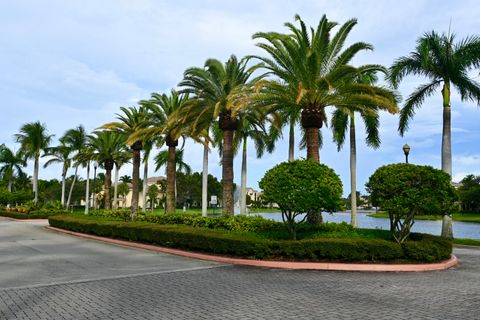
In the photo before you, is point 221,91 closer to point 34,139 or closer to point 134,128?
point 134,128

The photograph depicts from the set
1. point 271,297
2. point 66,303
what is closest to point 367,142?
point 271,297

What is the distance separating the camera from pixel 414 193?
1365 centimetres

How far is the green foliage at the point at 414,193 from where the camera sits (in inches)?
537

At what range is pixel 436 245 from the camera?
43.0 ft

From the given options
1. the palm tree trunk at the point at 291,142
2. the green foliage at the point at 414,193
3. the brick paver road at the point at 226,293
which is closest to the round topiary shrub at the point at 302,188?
the green foliage at the point at 414,193

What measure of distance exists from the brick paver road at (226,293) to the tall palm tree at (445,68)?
10.6m

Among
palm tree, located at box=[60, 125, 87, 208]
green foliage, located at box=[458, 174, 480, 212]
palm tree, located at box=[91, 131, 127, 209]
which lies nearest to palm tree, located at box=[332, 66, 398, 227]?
palm tree, located at box=[91, 131, 127, 209]

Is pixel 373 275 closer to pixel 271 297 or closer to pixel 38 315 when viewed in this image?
pixel 271 297

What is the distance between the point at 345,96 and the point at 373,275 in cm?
898

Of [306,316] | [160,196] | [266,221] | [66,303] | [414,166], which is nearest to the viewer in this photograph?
[306,316]

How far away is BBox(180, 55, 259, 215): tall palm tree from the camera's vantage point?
73.7ft

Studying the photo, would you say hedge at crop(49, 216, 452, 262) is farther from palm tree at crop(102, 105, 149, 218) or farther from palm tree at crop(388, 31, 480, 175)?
palm tree at crop(102, 105, 149, 218)

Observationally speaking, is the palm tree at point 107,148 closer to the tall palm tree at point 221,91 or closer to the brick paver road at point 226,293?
the tall palm tree at point 221,91

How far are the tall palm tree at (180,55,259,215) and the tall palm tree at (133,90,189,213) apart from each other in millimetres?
2991
